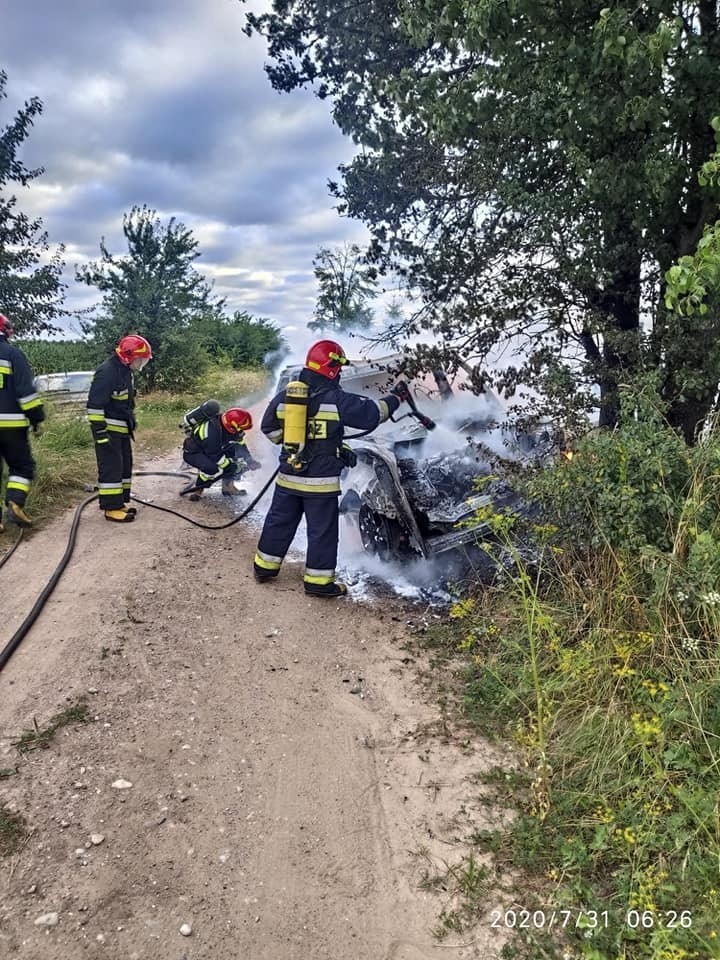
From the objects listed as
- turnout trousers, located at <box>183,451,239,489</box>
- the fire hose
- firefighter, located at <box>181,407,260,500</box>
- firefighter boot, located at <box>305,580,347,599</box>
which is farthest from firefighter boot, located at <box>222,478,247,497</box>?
firefighter boot, located at <box>305,580,347,599</box>

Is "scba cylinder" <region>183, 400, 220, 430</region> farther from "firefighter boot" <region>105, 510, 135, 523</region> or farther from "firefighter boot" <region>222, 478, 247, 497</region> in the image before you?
"firefighter boot" <region>105, 510, 135, 523</region>

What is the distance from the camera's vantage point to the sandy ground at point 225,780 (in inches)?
90.4

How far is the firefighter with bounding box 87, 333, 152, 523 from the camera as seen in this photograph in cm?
618

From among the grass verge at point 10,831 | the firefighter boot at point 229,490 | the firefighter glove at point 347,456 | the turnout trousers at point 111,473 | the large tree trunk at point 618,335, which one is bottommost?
the grass verge at point 10,831

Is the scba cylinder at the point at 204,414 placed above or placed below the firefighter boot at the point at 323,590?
above

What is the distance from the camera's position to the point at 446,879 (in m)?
2.52

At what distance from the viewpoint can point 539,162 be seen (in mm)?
4895

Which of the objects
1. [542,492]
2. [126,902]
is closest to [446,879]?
[126,902]

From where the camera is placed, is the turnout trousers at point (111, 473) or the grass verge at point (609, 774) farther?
the turnout trousers at point (111, 473)

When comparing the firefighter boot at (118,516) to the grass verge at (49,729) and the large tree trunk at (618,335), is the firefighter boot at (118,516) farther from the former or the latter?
the large tree trunk at (618,335)

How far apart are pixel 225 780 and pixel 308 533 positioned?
2.40m

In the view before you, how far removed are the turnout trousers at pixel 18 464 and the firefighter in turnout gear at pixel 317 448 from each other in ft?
8.25
